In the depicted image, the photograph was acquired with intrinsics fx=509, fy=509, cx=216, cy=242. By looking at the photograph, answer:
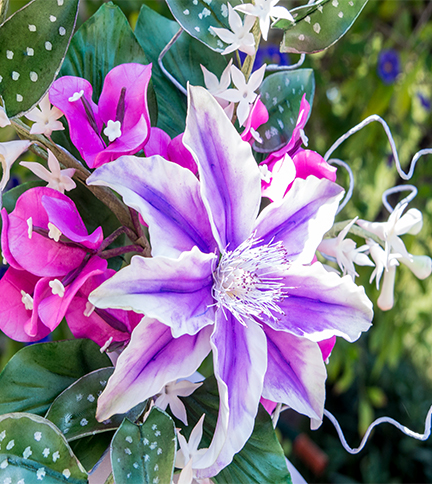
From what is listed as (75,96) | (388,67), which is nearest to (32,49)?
(75,96)

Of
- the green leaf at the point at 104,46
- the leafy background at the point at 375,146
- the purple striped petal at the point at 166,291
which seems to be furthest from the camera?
the leafy background at the point at 375,146

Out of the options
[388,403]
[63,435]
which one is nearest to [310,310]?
[63,435]

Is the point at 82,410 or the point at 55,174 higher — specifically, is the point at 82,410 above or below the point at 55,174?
below

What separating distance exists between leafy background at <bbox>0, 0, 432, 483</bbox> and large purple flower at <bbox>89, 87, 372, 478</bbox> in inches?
24.6

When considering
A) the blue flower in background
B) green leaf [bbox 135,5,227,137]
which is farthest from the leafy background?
green leaf [bbox 135,5,227,137]

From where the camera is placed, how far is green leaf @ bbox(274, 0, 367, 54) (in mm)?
291

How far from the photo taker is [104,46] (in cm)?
33

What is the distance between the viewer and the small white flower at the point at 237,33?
0.90 ft

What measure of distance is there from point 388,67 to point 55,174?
92 centimetres

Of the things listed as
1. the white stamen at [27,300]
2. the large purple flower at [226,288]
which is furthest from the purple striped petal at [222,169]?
the white stamen at [27,300]

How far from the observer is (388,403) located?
1.52m

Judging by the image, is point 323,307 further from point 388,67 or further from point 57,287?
point 388,67

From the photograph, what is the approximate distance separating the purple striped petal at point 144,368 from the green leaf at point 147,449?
0.03m

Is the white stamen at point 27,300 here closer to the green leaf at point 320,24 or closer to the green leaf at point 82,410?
the green leaf at point 82,410
